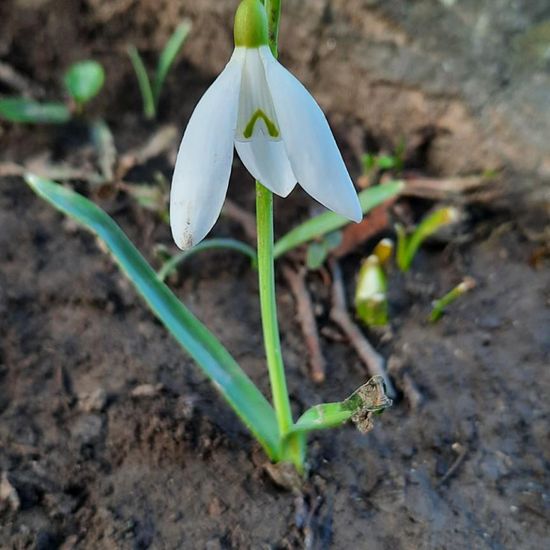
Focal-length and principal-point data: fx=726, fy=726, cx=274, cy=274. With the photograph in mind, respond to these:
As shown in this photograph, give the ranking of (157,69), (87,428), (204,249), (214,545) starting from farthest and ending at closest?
(157,69) < (204,249) < (87,428) < (214,545)

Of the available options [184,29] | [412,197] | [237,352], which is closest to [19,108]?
[184,29]

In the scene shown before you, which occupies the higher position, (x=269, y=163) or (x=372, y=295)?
(x=269, y=163)

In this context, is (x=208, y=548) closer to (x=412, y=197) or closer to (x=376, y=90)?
(x=412, y=197)

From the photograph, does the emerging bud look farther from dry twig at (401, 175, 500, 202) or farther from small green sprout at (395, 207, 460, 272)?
dry twig at (401, 175, 500, 202)

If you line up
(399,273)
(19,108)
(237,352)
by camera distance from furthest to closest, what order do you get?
(19,108) → (399,273) → (237,352)

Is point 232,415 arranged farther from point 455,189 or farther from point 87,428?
point 455,189

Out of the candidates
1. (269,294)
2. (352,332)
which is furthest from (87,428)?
(352,332)
